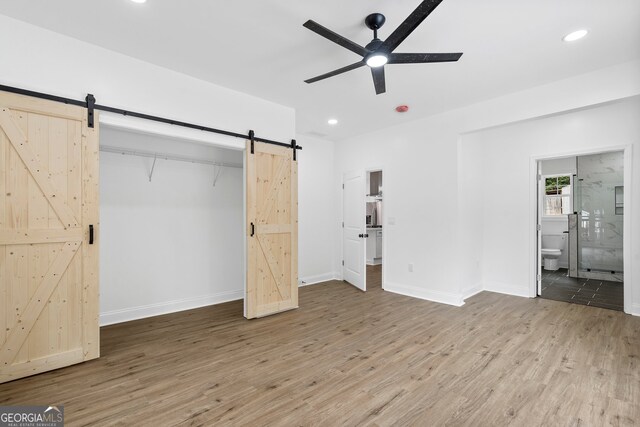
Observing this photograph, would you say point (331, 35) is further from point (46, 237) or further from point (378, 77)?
point (46, 237)

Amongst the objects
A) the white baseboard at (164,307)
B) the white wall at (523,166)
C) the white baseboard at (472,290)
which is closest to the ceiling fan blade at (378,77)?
the white wall at (523,166)

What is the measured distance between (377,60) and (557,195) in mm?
6983

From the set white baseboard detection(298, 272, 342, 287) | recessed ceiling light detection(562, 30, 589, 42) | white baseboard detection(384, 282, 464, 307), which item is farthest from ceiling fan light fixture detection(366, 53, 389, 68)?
white baseboard detection(298, 272, 342, 287)

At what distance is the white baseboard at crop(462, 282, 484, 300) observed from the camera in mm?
4827

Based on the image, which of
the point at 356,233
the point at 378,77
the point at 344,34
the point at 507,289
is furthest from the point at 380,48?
the point at 507,289

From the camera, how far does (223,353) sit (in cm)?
300

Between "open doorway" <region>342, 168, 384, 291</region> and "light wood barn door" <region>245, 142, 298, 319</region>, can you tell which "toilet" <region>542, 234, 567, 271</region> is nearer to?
"open doorway" <region>342, 168, 384, 291</region>

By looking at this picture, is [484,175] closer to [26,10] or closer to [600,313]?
[600,313]

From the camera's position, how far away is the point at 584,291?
203 inches

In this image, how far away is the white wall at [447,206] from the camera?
457 cm

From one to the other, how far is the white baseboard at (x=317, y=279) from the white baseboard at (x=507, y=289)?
9.36 ft

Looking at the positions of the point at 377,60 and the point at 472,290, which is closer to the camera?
the point at 377,60

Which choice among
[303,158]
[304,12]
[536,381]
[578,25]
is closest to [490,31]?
[578,25]

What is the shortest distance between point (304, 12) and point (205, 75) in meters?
1.62
